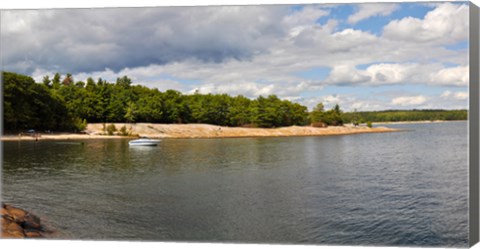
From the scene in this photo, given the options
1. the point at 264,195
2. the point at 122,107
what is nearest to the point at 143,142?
the point at 122,107

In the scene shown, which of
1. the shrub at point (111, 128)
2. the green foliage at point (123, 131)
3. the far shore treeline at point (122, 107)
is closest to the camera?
the far shore treeline at point (122, 107)

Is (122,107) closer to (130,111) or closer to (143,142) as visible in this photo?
(130,111)

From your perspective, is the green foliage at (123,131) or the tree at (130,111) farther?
the green foliage at (123,131)

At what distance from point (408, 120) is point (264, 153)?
35.1 ft

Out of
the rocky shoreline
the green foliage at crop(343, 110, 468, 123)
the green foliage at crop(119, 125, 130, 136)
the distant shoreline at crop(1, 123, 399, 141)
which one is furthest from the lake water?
the green foliage at crop(119, 125, 130, 136)

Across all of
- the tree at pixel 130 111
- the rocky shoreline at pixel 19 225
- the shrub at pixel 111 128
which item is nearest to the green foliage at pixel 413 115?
the rocky shoreline at pixel 19 225

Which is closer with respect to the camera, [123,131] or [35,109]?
[35,109]

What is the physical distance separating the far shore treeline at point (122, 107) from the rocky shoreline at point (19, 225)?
4586 millimetres

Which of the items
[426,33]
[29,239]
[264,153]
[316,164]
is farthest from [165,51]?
[264,153]

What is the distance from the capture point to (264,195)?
11.8 meters

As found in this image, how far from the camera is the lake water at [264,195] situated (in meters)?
8.76

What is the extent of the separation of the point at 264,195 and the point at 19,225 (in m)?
5.75

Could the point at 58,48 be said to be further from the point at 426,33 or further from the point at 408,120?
the point at 408,120

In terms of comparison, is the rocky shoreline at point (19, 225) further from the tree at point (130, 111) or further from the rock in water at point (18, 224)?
the tree at point (130, 111)
